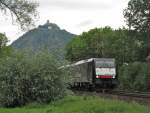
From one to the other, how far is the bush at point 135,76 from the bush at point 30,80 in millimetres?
25405

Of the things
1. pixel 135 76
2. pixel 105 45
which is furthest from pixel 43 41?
pixel 105 45

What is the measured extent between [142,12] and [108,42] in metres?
22.8

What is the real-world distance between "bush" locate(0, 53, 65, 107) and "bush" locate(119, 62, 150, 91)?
2541cm

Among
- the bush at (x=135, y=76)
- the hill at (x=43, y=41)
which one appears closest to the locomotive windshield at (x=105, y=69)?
the hill at (x=43, y=41)

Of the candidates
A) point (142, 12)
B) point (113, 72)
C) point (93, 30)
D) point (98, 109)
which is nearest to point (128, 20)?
point (142, 12)

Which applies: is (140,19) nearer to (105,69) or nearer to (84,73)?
(84,73)

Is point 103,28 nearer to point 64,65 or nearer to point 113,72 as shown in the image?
point 113,72

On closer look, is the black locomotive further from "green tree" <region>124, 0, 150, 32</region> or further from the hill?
"green tree" <region>124, 0, 150, 32</region>

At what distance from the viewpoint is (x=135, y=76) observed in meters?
55.2

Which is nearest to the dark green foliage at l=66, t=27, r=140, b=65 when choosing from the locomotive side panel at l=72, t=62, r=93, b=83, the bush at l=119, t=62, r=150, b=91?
the bush at l=119, t=62, r=150, b=91

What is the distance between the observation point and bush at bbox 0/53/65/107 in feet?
81.8

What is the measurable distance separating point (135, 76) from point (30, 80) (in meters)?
31.2

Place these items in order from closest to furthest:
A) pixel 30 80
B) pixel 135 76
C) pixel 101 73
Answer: pixel 30 80 < pixel 101 73 < pixel 135 76

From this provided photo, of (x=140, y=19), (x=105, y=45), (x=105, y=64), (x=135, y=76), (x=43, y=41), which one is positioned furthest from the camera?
(x=105, y=45)
